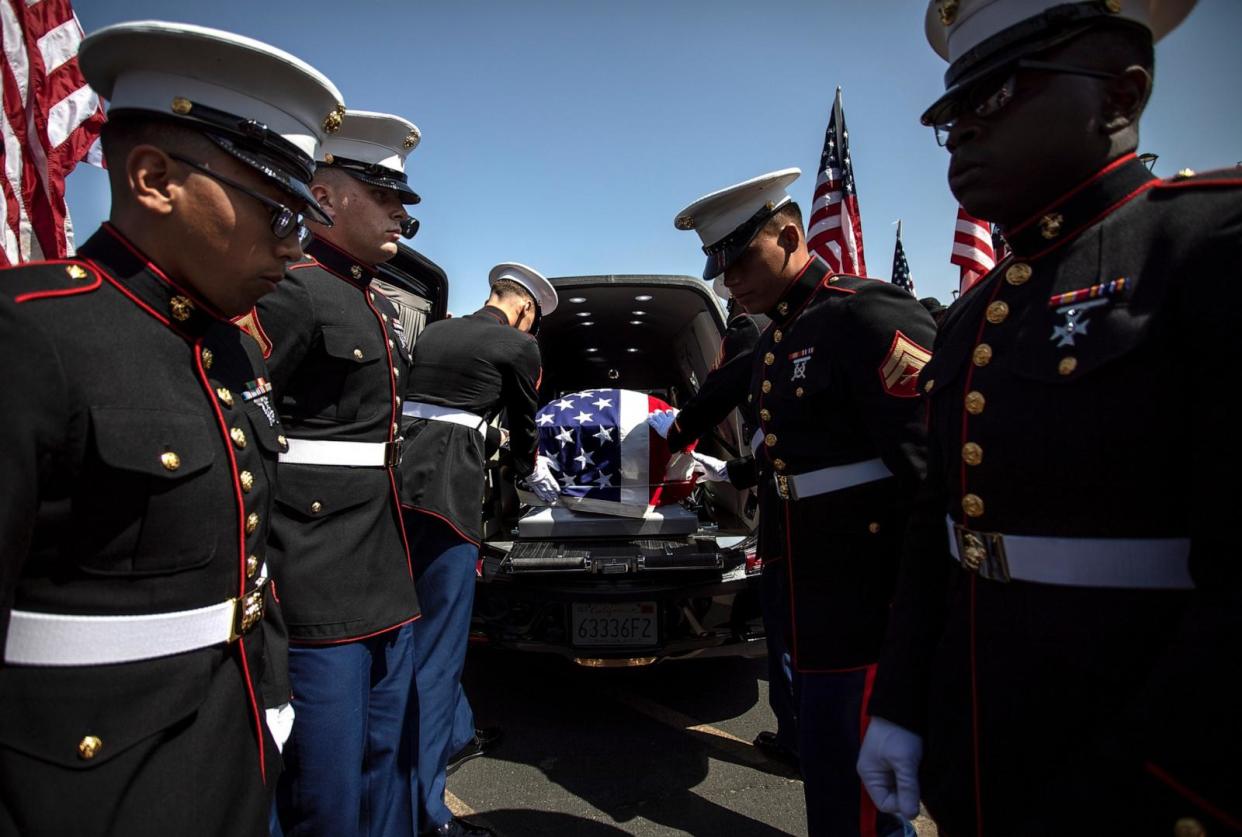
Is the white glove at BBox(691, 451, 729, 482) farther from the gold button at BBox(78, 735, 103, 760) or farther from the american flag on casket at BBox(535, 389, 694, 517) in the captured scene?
the gold button at BBox(78, 735, 103, 760)

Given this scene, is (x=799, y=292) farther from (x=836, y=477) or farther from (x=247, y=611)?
(x=247, y=611)

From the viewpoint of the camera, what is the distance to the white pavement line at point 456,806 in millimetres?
2801

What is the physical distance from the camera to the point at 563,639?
3264 millimetres

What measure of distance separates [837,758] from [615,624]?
149 cm

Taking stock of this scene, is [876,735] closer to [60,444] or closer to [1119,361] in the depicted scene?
[1119,361]

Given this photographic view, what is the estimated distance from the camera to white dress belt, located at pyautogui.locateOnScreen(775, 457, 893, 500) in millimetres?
1957

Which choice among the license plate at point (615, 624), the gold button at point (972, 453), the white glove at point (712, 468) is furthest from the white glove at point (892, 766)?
the white glove at point (712, 468)

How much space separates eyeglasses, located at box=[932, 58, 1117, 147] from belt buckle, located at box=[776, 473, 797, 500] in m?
1.13

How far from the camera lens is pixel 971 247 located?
5.75m

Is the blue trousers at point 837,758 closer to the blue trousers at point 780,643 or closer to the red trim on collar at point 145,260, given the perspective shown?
the blue trousers at point 780,643

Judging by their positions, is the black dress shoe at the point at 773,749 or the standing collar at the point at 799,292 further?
the black dress shoe at the point at 773,749

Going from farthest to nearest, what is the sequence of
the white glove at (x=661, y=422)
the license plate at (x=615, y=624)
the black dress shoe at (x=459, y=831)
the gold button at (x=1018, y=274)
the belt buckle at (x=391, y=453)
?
the white glove at (x=661, y=422)
the license plate at (x=615, y=624)
the black dress shoe at (x=459, y=831)
the belt buckle at (x=391, y=453)
the gold button at (x=1018, y=274)

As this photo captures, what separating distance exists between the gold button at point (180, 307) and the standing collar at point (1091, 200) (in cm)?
144

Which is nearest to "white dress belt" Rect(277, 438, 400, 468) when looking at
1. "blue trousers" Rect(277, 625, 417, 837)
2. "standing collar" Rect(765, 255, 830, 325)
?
"blue trousers" Rect(277, 625, 417, 837)
